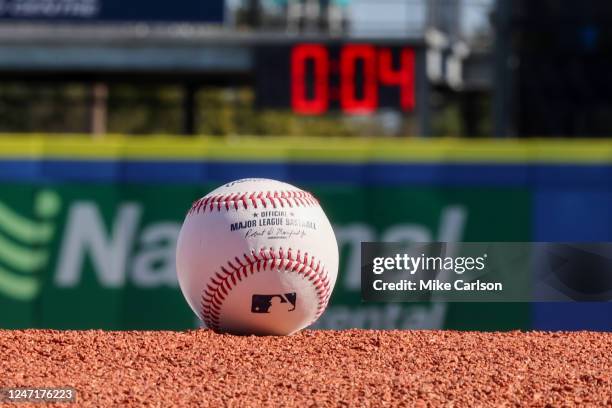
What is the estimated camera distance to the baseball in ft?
18.6

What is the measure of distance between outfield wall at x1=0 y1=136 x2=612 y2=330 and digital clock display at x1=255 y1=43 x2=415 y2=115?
254 inches

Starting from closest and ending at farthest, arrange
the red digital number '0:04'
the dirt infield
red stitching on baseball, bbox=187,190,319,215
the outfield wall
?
the dirt infield → red stitching on baseball, bbox=187,190,319,215 → the outfield wall → the red digital number '0:04'

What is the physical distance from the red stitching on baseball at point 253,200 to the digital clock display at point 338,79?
27.7 feet

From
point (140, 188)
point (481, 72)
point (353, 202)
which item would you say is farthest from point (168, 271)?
point (481, 72)

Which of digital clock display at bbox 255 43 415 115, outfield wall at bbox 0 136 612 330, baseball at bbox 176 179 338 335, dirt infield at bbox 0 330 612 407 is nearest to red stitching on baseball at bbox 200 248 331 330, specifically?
baseball at bbox 176 179 338 335

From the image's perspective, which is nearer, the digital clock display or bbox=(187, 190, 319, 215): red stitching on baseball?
bbox=(187, 190, 319, 215): red stitching on baseball

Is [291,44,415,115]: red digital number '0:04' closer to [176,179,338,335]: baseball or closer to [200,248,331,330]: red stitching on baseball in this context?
[176,179,338,335]: baseball

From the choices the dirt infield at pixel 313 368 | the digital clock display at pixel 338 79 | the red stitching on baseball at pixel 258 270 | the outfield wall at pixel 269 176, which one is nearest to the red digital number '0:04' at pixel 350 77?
the digital clock display at pixel 338 79

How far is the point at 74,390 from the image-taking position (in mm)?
4684

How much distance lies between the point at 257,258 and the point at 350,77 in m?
9.00

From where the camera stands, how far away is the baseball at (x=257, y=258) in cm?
566

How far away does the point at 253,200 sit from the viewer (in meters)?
5.77

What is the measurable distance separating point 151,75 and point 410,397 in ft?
41.3
